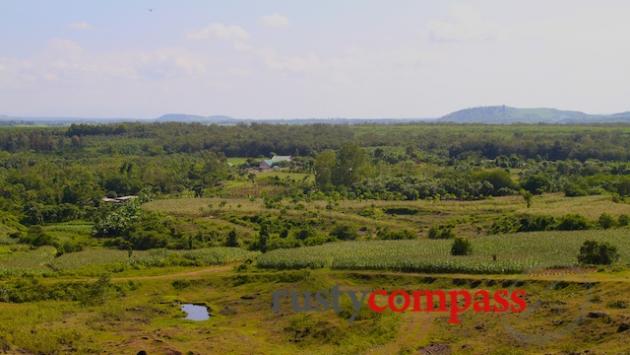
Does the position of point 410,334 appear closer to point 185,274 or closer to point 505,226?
point 185,274

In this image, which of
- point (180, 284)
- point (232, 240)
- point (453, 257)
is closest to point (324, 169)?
point (232, 240)

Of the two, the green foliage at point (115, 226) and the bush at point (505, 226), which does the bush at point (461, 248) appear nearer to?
the bush at point (505, 226)

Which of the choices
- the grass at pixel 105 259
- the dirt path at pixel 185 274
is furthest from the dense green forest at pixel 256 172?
the dirt path at pixel 185 274

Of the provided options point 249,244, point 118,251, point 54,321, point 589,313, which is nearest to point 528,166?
point 249,244

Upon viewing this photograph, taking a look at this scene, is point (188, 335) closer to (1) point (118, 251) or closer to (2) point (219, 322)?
(2) point (219, 322)

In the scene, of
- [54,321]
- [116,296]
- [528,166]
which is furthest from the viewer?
[528,166]

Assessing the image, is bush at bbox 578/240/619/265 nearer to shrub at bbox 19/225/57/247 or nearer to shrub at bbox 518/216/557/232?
shrub at bbox 518/216/557/232
